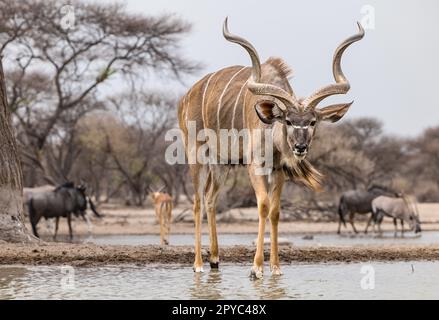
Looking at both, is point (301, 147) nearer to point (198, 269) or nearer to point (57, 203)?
point (198, 269)

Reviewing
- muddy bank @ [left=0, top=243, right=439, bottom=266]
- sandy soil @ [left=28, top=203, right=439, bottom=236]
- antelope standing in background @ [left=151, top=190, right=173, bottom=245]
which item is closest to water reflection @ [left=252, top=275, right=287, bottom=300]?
muddy bank @ [left=0, top=243, right=439, bottom=266]

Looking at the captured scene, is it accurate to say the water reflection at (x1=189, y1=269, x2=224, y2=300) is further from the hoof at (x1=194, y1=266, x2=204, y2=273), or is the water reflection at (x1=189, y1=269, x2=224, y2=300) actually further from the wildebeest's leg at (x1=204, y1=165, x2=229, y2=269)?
the wildebeest's leg at (x1=204, y1=165, x2=229, y2=269)

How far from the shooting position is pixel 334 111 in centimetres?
697

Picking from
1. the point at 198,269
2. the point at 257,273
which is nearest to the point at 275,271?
the point at 257,273

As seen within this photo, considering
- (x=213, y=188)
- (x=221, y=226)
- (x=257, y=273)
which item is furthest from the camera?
(x=221, y=226)

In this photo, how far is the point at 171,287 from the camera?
6.46 metres

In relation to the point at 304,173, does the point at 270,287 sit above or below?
below

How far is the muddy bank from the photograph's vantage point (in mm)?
8422

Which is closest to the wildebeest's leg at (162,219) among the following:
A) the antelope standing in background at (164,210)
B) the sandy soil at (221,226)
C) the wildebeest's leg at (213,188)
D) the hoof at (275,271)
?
the antelope standing in background at (164,210)

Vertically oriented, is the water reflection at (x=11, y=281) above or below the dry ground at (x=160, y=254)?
below

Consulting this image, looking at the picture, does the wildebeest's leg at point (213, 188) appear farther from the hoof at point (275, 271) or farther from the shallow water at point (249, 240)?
the shallow water at point (249, 240)

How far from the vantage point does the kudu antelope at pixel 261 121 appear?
6.80 metres

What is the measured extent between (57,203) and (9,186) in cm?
1047

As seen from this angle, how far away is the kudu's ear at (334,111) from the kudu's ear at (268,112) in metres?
0.35
